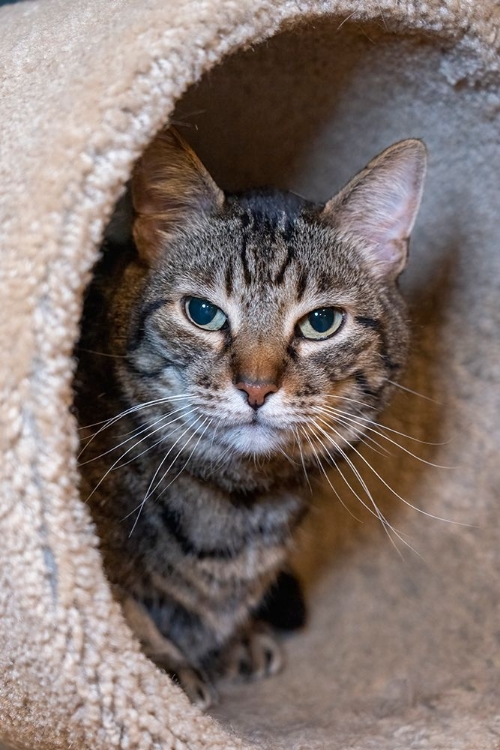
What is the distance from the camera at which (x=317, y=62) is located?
1344mm

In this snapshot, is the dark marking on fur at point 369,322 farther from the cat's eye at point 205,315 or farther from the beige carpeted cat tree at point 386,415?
the beige carpeted cat tree at point 386,415

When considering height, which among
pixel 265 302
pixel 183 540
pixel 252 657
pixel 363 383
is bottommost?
pixel 252 657

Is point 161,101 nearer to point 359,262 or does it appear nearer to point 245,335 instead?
point 245,335

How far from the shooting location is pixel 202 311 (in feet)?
3.71

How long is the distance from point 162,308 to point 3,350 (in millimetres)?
334

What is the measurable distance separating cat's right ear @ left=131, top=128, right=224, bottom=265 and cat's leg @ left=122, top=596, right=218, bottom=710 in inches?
21.9

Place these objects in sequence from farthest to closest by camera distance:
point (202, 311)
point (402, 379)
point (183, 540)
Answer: point (402, 379), point (183, 540), point (202, 311)

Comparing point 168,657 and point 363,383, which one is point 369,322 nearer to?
point 363,383

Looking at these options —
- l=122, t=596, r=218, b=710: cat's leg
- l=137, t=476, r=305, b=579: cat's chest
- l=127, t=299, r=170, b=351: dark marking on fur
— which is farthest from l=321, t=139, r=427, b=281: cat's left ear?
l=122, t=596, r=218, b=710: cat's leg

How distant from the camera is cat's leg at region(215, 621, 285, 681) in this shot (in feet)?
4.75

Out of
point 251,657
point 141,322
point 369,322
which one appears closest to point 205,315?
point 141,322

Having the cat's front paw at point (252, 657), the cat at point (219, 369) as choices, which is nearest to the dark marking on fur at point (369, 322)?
the cat at point (219, 369)

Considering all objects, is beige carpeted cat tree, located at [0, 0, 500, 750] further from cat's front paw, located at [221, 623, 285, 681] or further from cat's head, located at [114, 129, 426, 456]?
cat's head, located at [114, 129, 426, 456]

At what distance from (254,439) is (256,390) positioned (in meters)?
0.11
